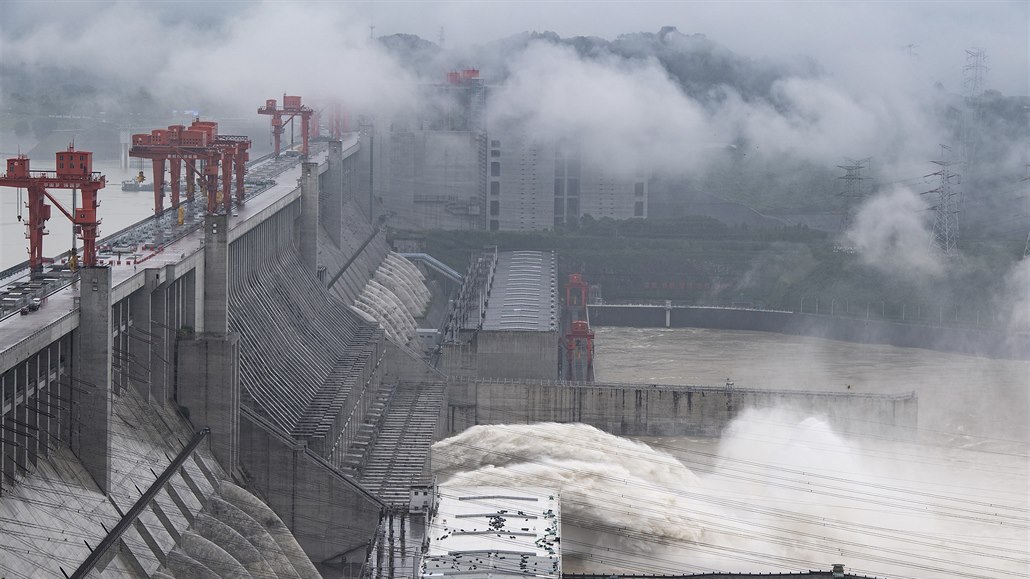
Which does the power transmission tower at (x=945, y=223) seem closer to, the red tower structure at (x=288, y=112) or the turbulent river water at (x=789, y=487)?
the turbulent river water at (x=789, y=487)

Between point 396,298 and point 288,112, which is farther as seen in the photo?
point 288,112

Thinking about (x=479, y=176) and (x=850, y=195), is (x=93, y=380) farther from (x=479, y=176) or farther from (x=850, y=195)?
(x=850, y=195)

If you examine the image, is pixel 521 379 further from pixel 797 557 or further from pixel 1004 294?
pixel 1004 294

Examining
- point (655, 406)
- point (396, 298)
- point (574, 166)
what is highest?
point (574, 166)

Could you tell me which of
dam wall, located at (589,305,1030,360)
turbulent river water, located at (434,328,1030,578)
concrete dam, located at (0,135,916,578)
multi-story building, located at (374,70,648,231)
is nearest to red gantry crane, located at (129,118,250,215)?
concrete dam, located at (0,135,916,578)

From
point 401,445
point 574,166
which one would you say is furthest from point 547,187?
point 401,445

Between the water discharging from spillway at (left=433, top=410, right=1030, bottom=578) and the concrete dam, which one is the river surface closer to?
the concrete dam
